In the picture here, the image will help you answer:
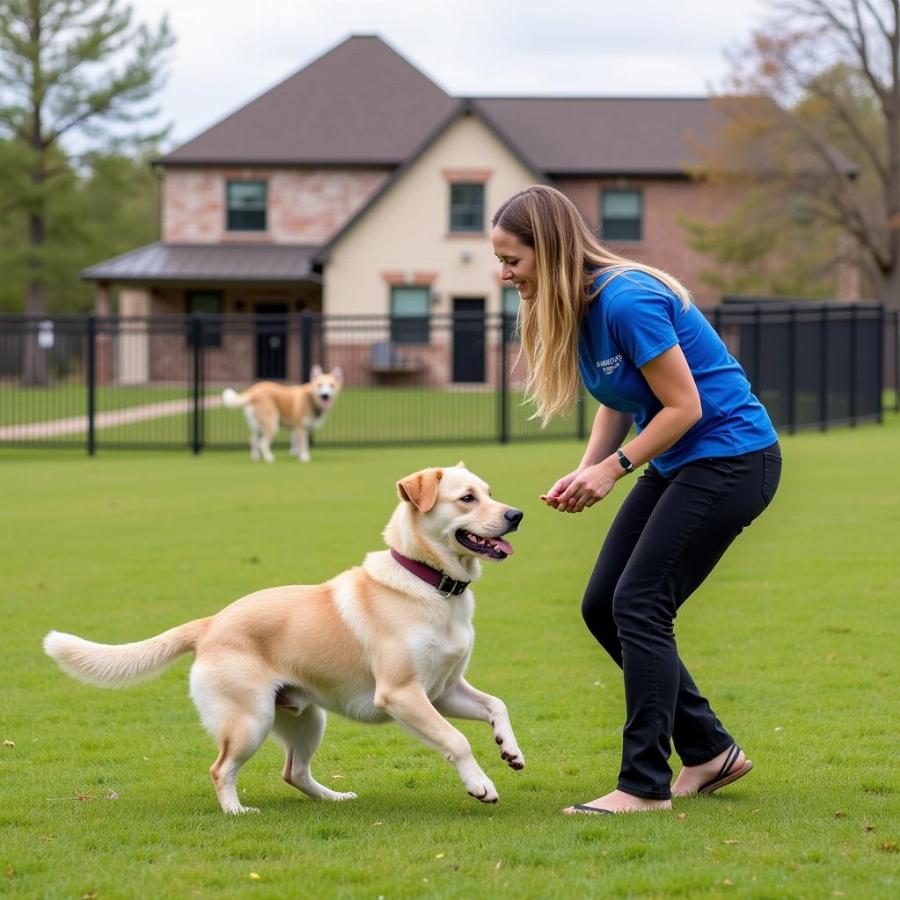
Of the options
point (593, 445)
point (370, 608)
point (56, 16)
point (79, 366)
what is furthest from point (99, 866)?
point (56, 16)

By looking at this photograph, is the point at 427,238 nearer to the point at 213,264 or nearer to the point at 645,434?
the point at 213,264

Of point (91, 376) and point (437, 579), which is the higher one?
point (91, 376)

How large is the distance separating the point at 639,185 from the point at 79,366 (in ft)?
62.8

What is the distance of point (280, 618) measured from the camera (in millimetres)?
5934

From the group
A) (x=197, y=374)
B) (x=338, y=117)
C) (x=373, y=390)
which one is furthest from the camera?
(x=338, y=117)

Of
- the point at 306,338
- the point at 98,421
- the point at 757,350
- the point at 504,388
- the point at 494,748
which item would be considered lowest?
the point at 494,748

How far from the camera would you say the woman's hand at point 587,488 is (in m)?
5.25

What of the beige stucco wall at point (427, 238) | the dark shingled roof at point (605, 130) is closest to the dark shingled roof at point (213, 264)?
the beige stucco wall at point (427, 238)

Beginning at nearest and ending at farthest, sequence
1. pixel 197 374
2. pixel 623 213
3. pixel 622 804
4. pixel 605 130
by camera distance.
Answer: pixel 622 804 → pixel 197 374 → pixel 623 213 → pixel 605 130

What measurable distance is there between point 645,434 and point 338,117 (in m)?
41.7

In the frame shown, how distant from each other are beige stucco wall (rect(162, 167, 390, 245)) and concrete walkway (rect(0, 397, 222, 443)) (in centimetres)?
1507

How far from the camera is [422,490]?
589 cm

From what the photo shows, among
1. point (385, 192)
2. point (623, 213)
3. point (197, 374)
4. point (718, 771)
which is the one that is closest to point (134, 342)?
point (385, 192)

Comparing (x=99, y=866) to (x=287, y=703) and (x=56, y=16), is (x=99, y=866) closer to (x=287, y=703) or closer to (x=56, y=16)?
(x=287, y=703)
